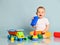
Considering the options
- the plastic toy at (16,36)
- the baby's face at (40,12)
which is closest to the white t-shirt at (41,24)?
the baby's face at (40,12)

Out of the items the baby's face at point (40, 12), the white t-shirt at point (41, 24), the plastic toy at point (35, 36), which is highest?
the baby's face at point (40, 12)

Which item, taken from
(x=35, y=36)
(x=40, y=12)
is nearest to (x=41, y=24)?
(x=40, y=12)

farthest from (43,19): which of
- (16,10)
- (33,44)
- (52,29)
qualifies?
(33,44)

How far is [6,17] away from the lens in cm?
156

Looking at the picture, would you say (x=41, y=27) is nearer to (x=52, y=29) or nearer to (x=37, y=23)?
(x=37, y=23)

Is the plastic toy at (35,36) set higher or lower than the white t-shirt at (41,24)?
lower

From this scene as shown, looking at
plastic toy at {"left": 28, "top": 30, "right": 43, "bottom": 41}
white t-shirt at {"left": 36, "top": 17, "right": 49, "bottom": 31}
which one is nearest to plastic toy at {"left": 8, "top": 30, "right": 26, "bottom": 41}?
plastic toy at {"left": 28, "top": 30, "right": 43, "bottom": 41}

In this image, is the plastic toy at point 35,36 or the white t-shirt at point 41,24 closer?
the plastic toy at point 35,36

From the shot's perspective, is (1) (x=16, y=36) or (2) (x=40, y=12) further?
(2) (x=40, y=12)

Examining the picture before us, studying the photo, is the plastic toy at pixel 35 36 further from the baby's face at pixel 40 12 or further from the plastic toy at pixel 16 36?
the baby's face at pixel 40 12

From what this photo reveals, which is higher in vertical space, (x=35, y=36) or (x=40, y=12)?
(x=40, y=12)

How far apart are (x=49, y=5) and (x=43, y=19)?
19cm

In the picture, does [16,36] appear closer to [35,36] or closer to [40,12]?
[35,36]

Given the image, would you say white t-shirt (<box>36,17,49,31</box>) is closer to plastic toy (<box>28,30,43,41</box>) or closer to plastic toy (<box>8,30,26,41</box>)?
plastic toy (<box>28,30,43,41</box>)
